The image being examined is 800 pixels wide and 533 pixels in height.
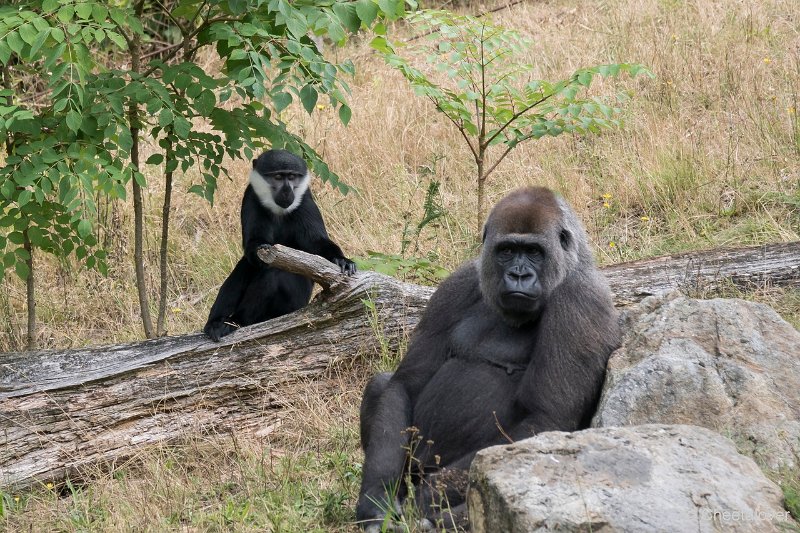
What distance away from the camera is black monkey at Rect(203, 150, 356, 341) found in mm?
7695

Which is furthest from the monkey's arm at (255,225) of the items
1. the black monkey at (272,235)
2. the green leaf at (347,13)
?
the green leaf at (347,13)

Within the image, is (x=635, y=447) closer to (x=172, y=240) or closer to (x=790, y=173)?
(x=790, y=173)

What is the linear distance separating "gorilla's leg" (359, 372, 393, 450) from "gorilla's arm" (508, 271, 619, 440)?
0.84 metres

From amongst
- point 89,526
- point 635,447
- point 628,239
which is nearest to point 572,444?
point 635,447

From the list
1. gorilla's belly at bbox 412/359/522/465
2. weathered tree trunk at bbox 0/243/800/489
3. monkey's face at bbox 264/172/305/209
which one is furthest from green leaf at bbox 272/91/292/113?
monkey's face at bbox 264/172/305/209

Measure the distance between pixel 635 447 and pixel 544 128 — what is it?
4436mm

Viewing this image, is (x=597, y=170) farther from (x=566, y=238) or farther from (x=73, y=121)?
(x=73, y=121)

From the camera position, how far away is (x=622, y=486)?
3.31 meters

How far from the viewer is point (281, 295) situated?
7.73 m

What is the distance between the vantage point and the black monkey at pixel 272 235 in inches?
303

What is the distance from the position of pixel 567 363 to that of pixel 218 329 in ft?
10.1

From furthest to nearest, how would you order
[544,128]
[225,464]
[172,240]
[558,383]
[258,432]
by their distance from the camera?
1. [172,240]
2. [544,128]
3. [258,432]
4. [225,464]
5. [558,383]

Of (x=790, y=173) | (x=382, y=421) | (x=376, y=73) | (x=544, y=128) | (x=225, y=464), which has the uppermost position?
(x=376, y=73)

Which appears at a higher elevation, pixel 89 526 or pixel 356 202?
pixel 356 202
